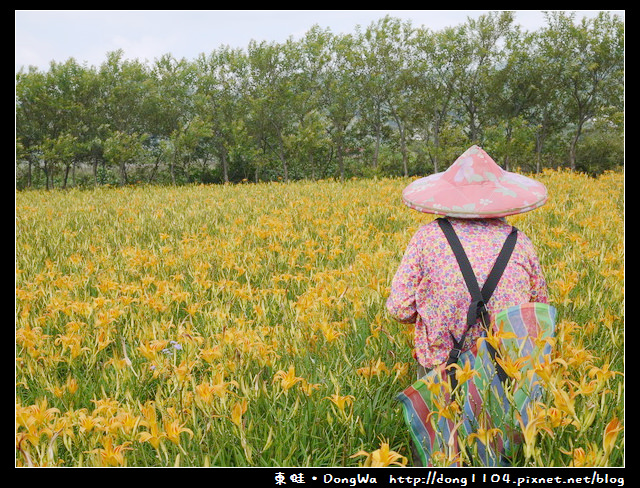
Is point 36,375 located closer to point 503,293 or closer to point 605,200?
point 503,293

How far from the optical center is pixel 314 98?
2512 cm

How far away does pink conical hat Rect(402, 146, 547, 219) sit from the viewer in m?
1.79

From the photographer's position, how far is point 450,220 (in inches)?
74.0

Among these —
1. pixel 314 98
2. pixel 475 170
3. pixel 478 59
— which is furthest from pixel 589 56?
pixel 475 170

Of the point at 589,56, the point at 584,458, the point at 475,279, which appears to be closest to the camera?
the point at 584,458


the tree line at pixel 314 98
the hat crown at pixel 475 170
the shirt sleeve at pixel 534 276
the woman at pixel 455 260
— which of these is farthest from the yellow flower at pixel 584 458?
the tree line at pixel 314 98

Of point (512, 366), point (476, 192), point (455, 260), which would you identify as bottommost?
point (512, 366)

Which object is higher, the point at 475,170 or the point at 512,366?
the point at 475,170

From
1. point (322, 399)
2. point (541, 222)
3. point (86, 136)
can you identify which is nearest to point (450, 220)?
point (322, 399)

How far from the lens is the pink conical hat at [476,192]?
1795 millimetres

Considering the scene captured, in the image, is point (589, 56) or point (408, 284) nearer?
point (408, 284)

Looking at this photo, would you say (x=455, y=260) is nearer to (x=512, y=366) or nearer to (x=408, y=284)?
(x=408, y=284)

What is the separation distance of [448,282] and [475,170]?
495 millimetres

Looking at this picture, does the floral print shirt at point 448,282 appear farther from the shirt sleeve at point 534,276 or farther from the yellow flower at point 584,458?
the yellow flower at point 584,458
